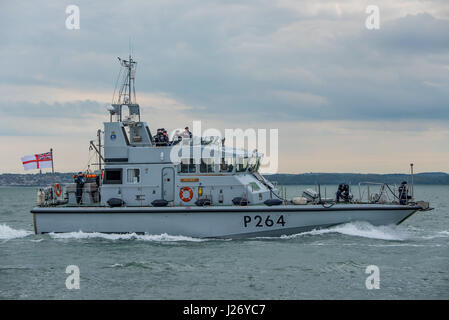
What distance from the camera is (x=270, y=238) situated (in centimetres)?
1670

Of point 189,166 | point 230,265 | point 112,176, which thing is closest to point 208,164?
point 189,166

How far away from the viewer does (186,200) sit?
57.1 feet

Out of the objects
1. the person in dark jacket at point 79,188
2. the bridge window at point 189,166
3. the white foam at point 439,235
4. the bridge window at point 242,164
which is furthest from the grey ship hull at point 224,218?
the white foam at point 439,235

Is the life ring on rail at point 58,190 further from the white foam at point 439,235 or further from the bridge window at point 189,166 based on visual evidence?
the white foam at point 439,235

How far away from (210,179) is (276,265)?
4992 mm

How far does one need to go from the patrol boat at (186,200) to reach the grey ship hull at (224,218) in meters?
0.03

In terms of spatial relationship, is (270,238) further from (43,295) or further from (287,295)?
(43,295)

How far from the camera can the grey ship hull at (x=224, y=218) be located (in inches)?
649

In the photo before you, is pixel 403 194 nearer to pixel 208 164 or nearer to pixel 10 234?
pixel 208 164

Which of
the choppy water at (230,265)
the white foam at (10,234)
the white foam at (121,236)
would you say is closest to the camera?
the choppy water at (230,265)

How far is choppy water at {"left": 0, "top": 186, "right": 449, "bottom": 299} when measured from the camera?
1134 cm

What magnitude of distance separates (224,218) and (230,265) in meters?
3.39

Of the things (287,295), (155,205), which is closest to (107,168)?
(155,205)

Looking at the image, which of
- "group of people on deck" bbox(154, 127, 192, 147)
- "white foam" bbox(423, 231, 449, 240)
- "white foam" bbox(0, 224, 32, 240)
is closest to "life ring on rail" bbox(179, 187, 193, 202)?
"group of people on deck" bbox(154, 127, 192, 147)
